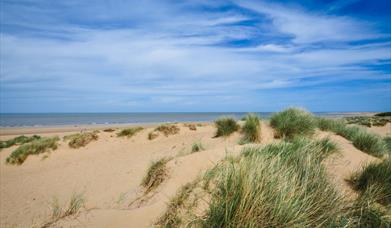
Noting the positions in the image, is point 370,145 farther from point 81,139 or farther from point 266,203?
point 81,139

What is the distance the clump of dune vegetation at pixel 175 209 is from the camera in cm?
339

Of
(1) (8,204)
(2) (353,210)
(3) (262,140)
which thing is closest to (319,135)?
(3) (262,140)

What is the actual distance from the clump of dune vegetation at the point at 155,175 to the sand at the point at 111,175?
0.46ft

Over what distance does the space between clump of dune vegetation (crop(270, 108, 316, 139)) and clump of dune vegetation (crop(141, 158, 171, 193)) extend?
446 cm

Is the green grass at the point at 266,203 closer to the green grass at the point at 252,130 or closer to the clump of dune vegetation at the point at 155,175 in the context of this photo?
the clump of dune vegetation at the point at 155,175

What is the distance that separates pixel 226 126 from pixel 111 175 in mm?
4324

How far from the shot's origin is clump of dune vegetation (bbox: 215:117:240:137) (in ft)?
34.4

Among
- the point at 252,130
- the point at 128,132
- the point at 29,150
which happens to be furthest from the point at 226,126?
the point at 29,150

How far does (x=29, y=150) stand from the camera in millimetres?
12531

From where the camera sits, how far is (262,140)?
30.6ft

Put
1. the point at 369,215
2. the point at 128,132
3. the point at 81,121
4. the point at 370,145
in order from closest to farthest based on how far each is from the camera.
Answer: the point at 369,215, the point at 370,145, the point at 128,132, the point at 81,121

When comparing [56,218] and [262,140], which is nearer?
[56,218]

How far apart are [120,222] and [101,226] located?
239 millimetres

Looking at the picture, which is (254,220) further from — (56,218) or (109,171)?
(109,171)
